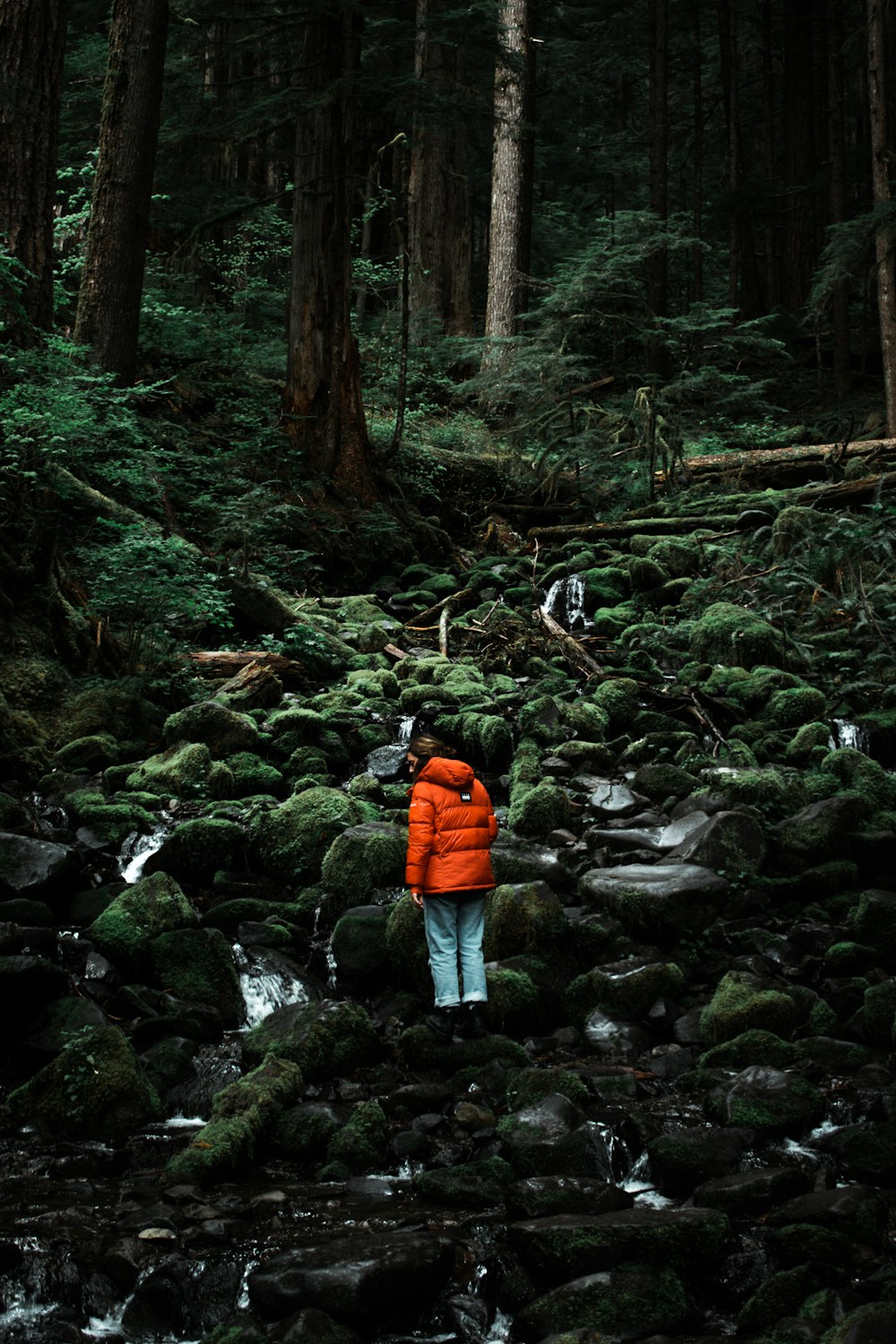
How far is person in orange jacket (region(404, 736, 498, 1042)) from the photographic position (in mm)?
6027

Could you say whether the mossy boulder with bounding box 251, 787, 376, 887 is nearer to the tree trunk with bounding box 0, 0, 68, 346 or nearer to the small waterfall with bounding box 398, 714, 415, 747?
the small waterfall with bounding box 398, 714, 415, 747

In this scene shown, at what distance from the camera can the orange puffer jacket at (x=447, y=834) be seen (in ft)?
19.8

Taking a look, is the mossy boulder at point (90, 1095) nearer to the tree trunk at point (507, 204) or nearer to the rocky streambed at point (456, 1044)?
the rocky streambed at point (456, 1044)

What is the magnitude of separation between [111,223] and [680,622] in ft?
28.9

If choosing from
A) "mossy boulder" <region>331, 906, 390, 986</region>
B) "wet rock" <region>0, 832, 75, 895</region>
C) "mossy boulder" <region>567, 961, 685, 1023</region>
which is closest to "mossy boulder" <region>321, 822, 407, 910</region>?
"mossy boulder" <region>331, 906, 390, 986</region>

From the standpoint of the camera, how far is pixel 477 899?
615cm

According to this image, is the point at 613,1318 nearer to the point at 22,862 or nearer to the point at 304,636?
the point at 22,862

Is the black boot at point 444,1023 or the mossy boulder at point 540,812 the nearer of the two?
the black boot at point 444,1023

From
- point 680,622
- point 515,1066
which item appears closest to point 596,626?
point 680,622

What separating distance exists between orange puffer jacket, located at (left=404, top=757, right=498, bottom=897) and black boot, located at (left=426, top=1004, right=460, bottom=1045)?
68 cm

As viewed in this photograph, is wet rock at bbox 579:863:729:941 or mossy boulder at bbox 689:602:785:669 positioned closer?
wet rock at bbox 579:863:729:941

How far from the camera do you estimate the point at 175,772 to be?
8977 millimetres

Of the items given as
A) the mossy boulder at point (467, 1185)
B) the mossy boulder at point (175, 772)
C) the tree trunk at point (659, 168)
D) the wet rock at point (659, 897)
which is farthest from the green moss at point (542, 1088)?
the tree trunk at point (659, 168)

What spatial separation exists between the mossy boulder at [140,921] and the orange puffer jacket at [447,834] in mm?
1726
